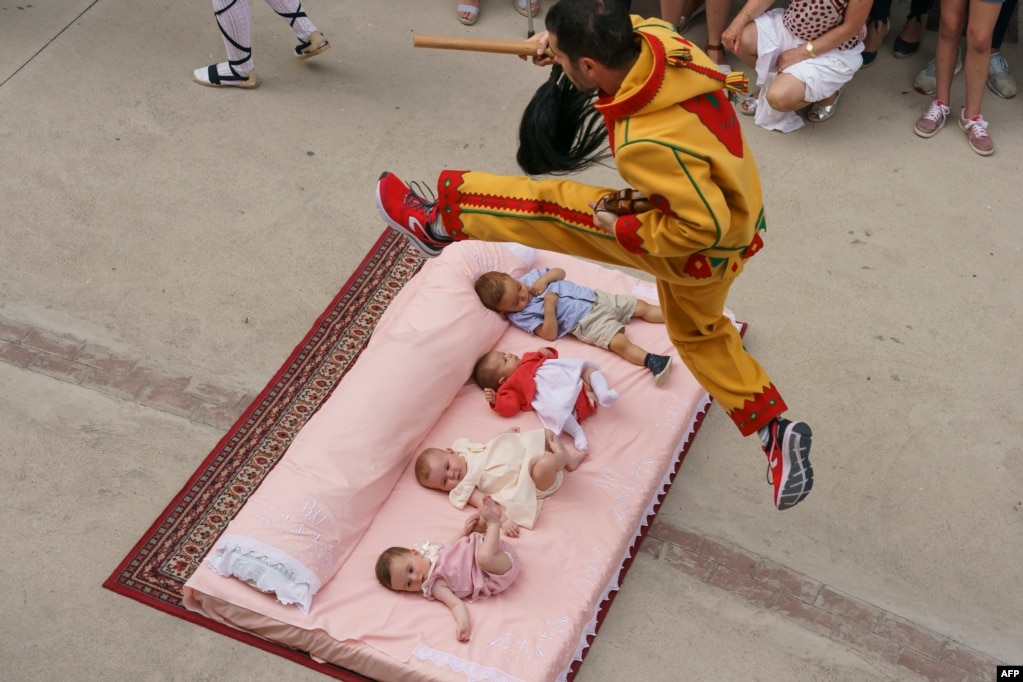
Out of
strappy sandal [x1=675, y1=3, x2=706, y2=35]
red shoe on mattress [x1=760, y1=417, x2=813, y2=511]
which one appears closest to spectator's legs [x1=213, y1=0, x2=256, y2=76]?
strappy sandal [x1=675, y1=3, x2=706, y2=35]

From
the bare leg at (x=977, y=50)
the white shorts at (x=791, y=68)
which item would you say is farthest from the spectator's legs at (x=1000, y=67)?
the white shorts at (x=791, y=68)

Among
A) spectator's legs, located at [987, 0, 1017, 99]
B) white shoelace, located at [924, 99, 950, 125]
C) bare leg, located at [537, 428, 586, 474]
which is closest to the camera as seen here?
bare leg, located at [537, 428, 586, 474]

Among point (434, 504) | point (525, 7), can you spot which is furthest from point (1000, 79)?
point (434, 504)

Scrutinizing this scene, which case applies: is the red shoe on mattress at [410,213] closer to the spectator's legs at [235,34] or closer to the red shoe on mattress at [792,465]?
the red shoe on mattress at [792,465]

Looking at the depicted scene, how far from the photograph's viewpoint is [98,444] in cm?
322

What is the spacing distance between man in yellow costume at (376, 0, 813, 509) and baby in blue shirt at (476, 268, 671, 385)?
24.8 inches

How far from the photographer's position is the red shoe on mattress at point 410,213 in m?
2.75

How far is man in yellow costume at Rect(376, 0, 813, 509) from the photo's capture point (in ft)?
7.32

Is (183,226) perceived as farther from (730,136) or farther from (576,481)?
(730,136)

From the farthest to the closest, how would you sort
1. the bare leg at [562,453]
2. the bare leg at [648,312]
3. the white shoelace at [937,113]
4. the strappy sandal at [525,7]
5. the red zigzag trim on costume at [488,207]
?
the strappy sandal at [525,7]
the white shoelace at [937,113]
the bare leg at [648,312]
the bare leg at [562,453]
the red zigzag trim on costume at [488,207]

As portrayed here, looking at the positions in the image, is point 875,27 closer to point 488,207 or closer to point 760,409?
point 760,409

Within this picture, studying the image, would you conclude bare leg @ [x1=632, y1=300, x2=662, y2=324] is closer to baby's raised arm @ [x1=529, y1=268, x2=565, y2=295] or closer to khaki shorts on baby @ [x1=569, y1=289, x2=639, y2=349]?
khaki shorts on baby @ [x1=569, y1=289, x2=639, y2=349]

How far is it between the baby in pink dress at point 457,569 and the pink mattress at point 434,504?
4 cm

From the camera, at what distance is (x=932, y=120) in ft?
14.1
